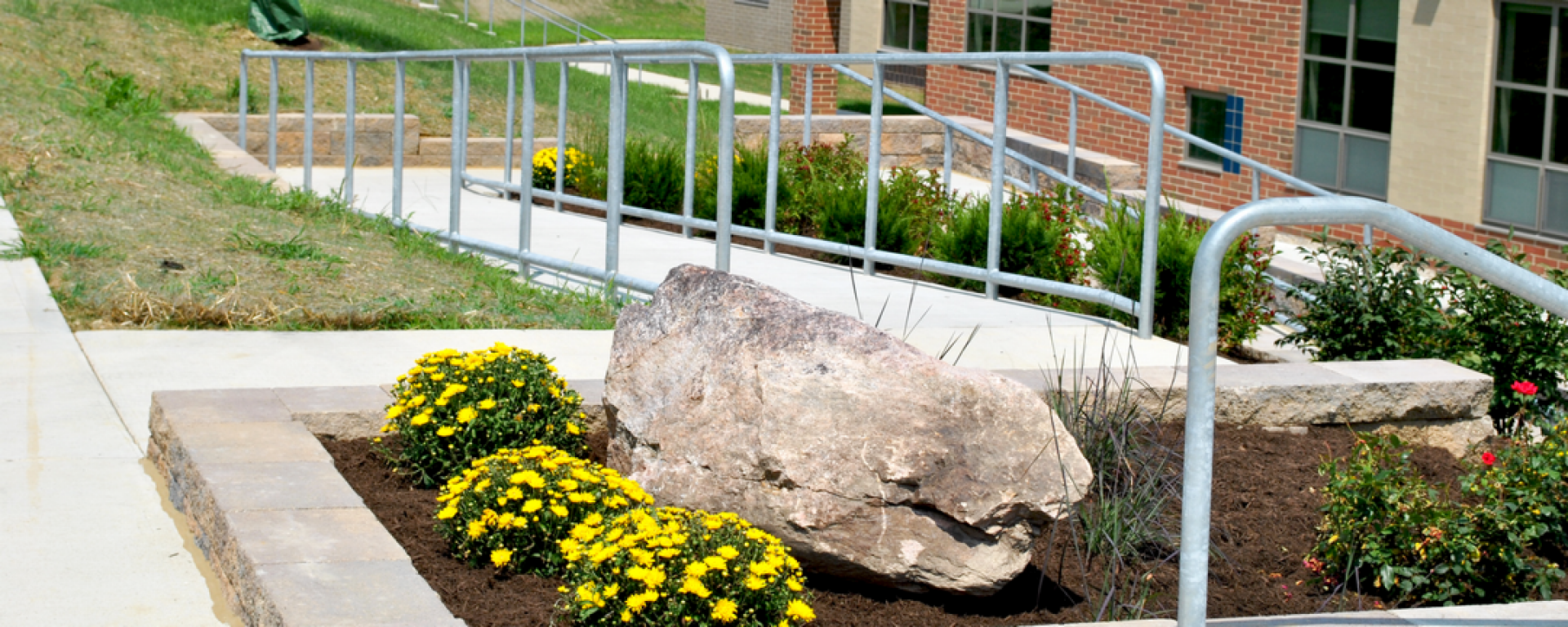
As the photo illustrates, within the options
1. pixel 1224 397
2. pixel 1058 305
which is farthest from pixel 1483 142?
pixel 1224 397

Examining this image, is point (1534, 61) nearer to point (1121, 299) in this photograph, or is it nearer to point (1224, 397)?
point (1121, 299)

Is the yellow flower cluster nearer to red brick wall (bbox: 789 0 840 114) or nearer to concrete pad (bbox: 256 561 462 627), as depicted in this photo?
concrete pad (bbox: 256 561 462 627)

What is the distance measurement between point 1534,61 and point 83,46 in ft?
40.2

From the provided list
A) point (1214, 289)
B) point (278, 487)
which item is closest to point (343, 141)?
point (278, 487)

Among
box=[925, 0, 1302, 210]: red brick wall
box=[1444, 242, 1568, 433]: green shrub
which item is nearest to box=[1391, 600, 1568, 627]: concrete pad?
box=[1444, 242, 1568, 433]: green shrub

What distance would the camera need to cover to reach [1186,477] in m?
2.77

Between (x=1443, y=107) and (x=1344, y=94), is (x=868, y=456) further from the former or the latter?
(x=1344, y=94)

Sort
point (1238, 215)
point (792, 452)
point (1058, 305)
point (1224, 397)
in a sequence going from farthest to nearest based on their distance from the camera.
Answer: point (1058, 305)
point (1224, 397)
point (792, 452)
point (1238, 215)

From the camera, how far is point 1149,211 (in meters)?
6.71

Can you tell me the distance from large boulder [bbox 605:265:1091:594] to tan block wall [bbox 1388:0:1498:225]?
9.98m

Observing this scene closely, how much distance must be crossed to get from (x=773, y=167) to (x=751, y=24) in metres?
23.6

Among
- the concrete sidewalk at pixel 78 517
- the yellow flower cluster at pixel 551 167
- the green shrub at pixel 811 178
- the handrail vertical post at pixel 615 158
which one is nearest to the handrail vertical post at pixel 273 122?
the yellow flower cluster at pixel 551 167

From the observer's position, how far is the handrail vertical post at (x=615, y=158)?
7.13 meters

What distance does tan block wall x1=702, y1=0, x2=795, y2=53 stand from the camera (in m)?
31.2
